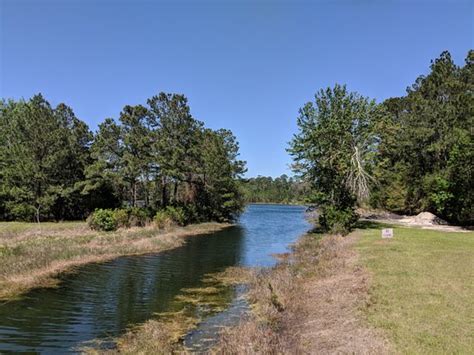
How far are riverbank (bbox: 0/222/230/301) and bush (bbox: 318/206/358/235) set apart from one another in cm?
1265

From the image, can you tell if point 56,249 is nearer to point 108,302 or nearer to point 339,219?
point 108,302

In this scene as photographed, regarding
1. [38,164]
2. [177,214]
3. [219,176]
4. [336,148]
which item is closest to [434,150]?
[336,148]

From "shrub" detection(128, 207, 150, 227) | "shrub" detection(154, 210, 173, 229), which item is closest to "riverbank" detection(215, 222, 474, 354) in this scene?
"shrub" detection(128, 207, 150, 227)

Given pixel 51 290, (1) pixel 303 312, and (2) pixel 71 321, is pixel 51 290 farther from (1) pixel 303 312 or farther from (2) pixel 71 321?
(1) pixel 303 312

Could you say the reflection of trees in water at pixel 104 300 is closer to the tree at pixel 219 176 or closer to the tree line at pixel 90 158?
the tree line at pixel 90 158

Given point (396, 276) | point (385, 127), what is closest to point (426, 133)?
point (385, 127)

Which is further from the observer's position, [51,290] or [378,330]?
[51,290]

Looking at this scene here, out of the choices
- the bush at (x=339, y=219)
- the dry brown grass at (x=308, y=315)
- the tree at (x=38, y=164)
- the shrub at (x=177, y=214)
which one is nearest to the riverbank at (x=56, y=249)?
the shrub at (x=177, y=214)

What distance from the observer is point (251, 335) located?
9.77m

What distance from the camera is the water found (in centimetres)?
1091

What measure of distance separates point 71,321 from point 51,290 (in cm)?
435

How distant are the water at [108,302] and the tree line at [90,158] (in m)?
18.2

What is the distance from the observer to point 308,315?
1132cm

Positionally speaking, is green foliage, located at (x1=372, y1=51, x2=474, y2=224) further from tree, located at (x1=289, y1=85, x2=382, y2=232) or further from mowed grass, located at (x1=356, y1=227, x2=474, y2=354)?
mowed grass, located at (x1=356, y1=227, x2=474, y2=354)
